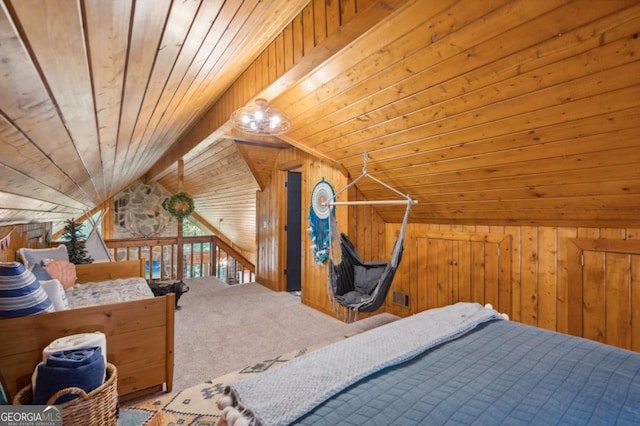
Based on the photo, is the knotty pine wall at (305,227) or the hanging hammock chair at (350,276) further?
the knotty pine wall at (305,227)

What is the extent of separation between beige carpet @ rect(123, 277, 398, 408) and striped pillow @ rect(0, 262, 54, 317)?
785mm

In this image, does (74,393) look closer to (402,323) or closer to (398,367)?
(398,367)

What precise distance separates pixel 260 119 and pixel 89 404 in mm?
1971

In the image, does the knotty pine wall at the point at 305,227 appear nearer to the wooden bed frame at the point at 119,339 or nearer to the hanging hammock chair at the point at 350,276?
the hanging hammock chair at the point at 350,276

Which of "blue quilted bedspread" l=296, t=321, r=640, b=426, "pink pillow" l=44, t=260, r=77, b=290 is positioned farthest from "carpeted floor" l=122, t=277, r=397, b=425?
"blue quilted bedspread" l=296, t=321, r=640, b=426

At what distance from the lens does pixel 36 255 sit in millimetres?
2605

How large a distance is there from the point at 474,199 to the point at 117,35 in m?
2.57

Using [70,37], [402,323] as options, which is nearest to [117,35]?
[70,37]

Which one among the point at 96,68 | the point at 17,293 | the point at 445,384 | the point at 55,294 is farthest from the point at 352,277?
the point at 96,68

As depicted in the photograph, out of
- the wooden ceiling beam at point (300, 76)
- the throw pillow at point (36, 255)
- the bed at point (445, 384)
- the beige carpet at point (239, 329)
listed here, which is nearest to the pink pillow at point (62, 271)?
the throw pillow at point (36, 255)

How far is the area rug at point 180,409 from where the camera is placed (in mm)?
1646

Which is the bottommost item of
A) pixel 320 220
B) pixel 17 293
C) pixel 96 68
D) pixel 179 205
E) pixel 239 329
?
pixel 239 329

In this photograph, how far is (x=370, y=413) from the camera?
89cm

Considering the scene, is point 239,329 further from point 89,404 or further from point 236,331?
point 89,404
